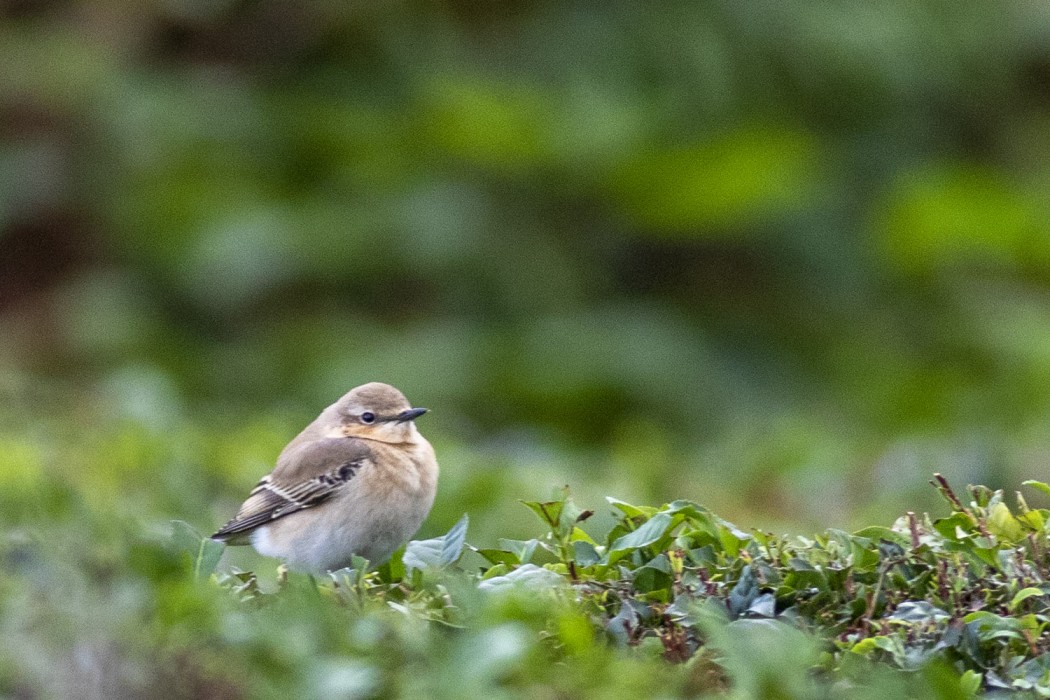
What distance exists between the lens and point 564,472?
26.3 ft

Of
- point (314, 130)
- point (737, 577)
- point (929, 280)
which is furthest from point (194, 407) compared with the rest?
point (737, 577)

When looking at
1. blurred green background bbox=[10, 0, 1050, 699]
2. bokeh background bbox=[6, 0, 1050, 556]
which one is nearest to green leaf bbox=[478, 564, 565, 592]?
blurred green background bbox=[10, 0, 1050, 699]

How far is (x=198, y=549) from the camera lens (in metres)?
4.05

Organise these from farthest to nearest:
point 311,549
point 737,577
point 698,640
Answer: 1. point 311,549
2. point 737,577
3. point 698,640

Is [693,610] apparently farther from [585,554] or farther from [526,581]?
[585,554]

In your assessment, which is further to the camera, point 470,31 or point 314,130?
point 470,31

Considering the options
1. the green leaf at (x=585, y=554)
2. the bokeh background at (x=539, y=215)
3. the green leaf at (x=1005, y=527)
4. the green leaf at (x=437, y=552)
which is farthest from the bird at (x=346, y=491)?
the bokeh background at (x=539, y=215)

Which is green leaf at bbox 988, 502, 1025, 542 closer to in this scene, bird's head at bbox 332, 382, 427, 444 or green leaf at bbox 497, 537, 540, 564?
green leaf at bbox 497, 537, 540, 564

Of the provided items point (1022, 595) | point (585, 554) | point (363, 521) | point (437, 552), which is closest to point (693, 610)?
point (585, 554)

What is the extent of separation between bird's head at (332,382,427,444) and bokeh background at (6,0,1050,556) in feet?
14.7

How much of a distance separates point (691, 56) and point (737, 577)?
9.80 m

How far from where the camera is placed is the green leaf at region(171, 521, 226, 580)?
3.98 metres

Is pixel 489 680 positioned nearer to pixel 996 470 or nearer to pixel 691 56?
pixel 996 470

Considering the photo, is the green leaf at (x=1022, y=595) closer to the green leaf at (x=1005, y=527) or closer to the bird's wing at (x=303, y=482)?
the green leaf at (x=1005, y=527)
